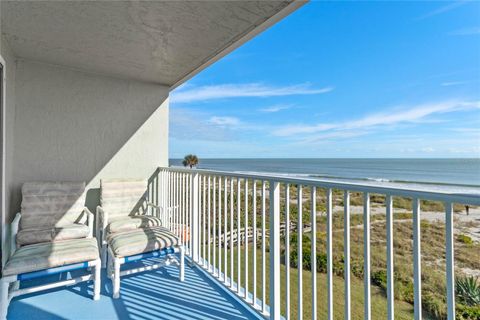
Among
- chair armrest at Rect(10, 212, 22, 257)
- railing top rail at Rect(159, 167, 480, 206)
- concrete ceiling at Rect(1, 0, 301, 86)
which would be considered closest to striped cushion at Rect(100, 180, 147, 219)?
chair armrest at Rect(10, 212, 22, 257)

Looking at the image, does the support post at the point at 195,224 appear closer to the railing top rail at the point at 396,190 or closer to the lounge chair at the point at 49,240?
the lounge chair at the point at 49,240

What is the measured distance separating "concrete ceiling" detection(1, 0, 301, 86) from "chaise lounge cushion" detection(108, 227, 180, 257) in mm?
2038

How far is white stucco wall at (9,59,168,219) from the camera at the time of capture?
10.9 ft

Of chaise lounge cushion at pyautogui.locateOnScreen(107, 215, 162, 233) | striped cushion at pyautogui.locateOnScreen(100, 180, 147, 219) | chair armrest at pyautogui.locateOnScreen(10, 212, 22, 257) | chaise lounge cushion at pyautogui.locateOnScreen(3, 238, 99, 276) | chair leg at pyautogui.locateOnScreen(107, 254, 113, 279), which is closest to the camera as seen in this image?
chaise lounge cushion at pyautogui.locateOnScreen(3, 238, 99, 276)

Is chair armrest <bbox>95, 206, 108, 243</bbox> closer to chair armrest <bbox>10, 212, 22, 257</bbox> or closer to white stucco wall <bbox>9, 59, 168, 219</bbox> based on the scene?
white stucco wall <bbox>9, 59, 168, 219</bbox>

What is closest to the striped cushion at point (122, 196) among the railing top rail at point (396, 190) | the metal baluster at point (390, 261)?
the railing top rail at point (396, 190)

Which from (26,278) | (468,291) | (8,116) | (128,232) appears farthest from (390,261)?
(8,116)

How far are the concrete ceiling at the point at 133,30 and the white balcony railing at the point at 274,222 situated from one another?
139 cm

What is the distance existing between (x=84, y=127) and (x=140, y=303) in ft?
8.26

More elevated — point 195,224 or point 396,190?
point 396,190

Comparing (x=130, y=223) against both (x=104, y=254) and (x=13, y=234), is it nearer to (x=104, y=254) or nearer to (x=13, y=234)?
(x=104, y=254)

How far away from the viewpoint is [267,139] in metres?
34.6

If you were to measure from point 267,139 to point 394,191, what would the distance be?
3357 cm

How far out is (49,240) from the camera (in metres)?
2.74
